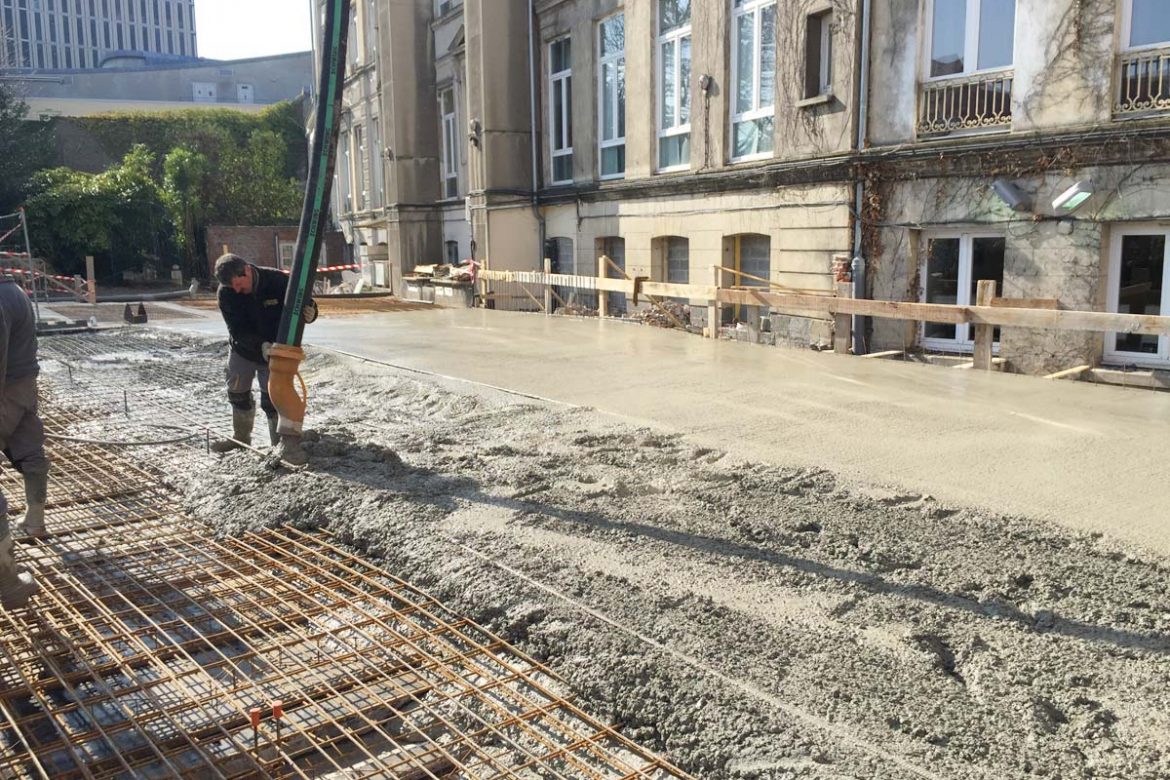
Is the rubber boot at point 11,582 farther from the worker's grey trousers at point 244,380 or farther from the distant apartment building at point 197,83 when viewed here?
the distant apartment building at point 197,83

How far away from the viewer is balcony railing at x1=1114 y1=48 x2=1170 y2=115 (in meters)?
9.63

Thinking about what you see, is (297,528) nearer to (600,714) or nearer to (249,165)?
(600,714)

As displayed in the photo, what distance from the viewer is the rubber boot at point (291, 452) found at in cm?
623

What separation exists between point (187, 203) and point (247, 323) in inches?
1189

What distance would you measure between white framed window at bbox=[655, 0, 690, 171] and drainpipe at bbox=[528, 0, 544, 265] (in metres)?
4.15

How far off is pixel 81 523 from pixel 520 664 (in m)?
3.39

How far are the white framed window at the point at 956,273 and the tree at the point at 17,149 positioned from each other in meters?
30.2

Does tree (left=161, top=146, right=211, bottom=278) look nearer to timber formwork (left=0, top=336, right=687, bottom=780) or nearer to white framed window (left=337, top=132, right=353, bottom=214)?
white framed window (left=337, top=132, right=353, bottom=214)

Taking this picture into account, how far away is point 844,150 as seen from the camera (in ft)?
41.3

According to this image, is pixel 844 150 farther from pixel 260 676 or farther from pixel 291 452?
pixel 260 676

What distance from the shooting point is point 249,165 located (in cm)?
3706

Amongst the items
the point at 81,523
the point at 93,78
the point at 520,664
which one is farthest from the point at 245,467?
the point at 93,78

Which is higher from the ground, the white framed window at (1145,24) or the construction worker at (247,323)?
the white framed window at (1145,24)

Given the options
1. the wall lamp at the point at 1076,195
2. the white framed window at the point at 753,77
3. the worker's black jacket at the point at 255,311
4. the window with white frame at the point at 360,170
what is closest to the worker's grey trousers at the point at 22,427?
the worker's black jacket at the point at 255,311
